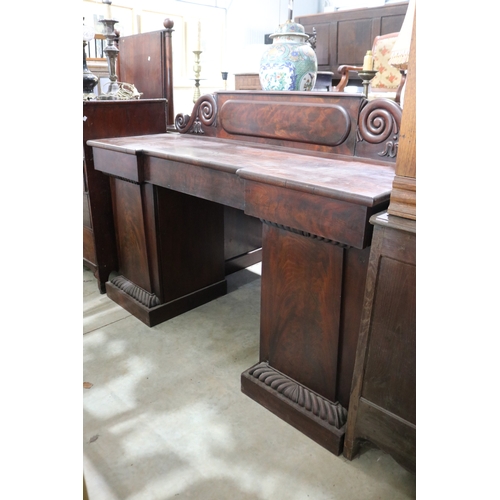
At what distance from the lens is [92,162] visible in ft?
6.69

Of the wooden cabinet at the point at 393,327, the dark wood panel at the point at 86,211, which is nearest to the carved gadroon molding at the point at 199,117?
the dark wood panel at the point at 86,211

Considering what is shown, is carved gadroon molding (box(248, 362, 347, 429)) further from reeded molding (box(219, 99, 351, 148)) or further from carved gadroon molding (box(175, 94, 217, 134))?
carved gadroon molding (box(175, 94, 217, 134))

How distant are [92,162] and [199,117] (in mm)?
546

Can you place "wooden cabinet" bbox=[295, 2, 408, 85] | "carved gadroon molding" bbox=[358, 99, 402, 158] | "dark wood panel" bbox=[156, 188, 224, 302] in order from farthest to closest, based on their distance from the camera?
"wooden cabinet" bbox=[295, 2, 408, 85] → "dark wood panel" bbox=[156, 188, 224, 302] → "carved gadroon molding" bbox=[358, 99, 402, 158]

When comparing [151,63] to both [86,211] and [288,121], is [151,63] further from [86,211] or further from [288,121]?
[288,121]

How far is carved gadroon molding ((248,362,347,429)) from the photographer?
1.27 m

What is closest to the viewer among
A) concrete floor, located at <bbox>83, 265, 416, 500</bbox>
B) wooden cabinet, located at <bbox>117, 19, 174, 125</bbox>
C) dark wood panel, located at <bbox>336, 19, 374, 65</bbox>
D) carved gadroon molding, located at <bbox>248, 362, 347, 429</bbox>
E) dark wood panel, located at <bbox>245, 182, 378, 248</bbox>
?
dark wood panel, located at <bbox>245, 182, 378, 248</bbox>

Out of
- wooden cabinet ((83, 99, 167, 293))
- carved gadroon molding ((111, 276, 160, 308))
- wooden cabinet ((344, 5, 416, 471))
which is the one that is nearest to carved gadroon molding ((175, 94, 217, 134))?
wooden cabinet ((83, 99, 167, 293))

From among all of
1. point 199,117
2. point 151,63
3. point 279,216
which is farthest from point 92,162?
point 279,216

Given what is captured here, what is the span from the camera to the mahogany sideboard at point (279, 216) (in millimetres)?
1158

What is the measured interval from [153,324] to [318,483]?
101 centimetres

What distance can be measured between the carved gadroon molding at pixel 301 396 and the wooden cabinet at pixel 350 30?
473cm

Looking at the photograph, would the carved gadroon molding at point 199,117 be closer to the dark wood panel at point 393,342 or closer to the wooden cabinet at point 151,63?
the wooden cabinet at point 151,63
